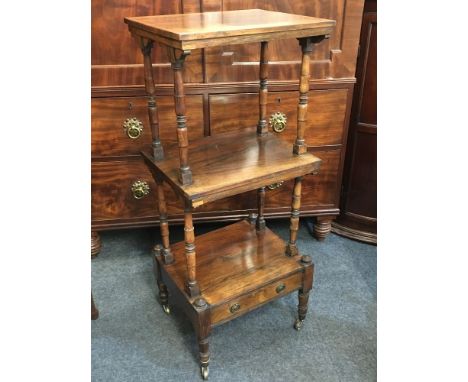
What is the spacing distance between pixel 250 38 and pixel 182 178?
17.3 inches

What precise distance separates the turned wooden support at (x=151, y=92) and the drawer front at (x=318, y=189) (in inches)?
28.0

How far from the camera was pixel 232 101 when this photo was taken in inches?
73.4

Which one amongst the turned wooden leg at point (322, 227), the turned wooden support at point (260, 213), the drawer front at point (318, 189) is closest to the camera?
the turned wooden support at point (260, 213)

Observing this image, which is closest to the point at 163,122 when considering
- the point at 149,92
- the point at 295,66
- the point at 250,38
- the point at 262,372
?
the point at 149,92

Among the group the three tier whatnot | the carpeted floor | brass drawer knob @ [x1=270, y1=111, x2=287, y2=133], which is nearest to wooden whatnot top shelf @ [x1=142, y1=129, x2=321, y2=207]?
the three tier whatnot

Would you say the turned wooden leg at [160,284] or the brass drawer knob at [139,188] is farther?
the brass drawer knob at [139,188]

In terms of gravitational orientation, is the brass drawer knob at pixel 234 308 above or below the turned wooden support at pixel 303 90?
below

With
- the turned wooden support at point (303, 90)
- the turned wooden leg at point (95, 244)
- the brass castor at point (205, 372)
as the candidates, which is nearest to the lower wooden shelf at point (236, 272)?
the brass castor at point (205, 372)

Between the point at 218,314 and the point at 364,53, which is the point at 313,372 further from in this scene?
the point at 364,53

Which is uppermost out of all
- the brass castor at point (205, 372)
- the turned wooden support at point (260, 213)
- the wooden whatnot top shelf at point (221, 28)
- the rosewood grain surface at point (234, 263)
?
the wooden whatnot top shelf at point (221, 28)

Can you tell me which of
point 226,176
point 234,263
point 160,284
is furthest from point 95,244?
point 226,176

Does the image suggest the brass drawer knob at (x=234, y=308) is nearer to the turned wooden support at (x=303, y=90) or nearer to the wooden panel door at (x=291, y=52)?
the turned wooden support at (x=303, y=90)

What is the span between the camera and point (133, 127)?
1.82m

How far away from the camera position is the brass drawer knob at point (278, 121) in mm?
1875
